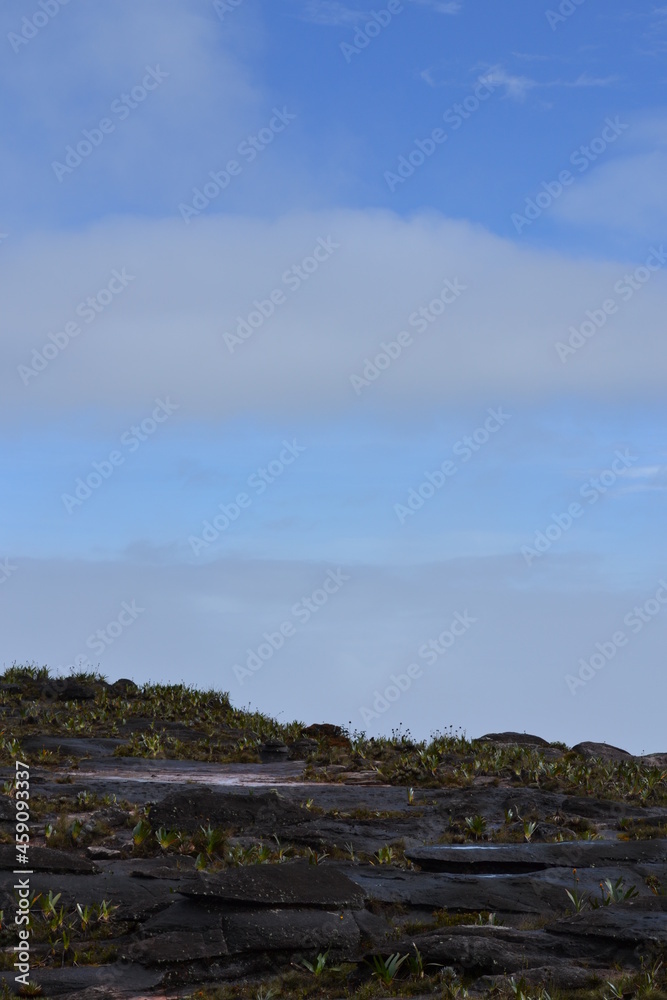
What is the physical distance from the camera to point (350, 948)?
11.0 m

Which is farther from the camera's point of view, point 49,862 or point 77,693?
point 77,693

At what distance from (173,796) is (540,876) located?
6065 millimetres

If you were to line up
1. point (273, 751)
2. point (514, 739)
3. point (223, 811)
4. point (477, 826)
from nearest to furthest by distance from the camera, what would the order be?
1. point (223, 811)
2. point (477, 826)
3. point (273, 751)
4. point (514, 739)

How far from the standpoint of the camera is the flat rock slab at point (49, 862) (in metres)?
13.2

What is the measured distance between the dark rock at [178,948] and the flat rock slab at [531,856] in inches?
161

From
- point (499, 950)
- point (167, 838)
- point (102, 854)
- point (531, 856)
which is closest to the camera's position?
point (499, 950)

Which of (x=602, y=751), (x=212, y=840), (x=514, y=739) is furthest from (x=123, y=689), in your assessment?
(x=212, y=840)

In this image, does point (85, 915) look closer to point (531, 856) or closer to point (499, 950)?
point (499, 950)

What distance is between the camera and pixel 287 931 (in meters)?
11.0

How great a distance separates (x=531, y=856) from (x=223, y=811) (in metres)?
4.98

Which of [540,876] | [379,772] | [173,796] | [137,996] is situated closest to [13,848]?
[173,796]

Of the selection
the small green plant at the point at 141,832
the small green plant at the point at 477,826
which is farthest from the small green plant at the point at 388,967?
→ the small green plant at the point at 477,826

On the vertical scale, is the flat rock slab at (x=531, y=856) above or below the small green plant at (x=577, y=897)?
above

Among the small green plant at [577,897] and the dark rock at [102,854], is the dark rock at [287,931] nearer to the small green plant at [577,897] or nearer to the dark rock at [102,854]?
the small green plant at [577,897]
